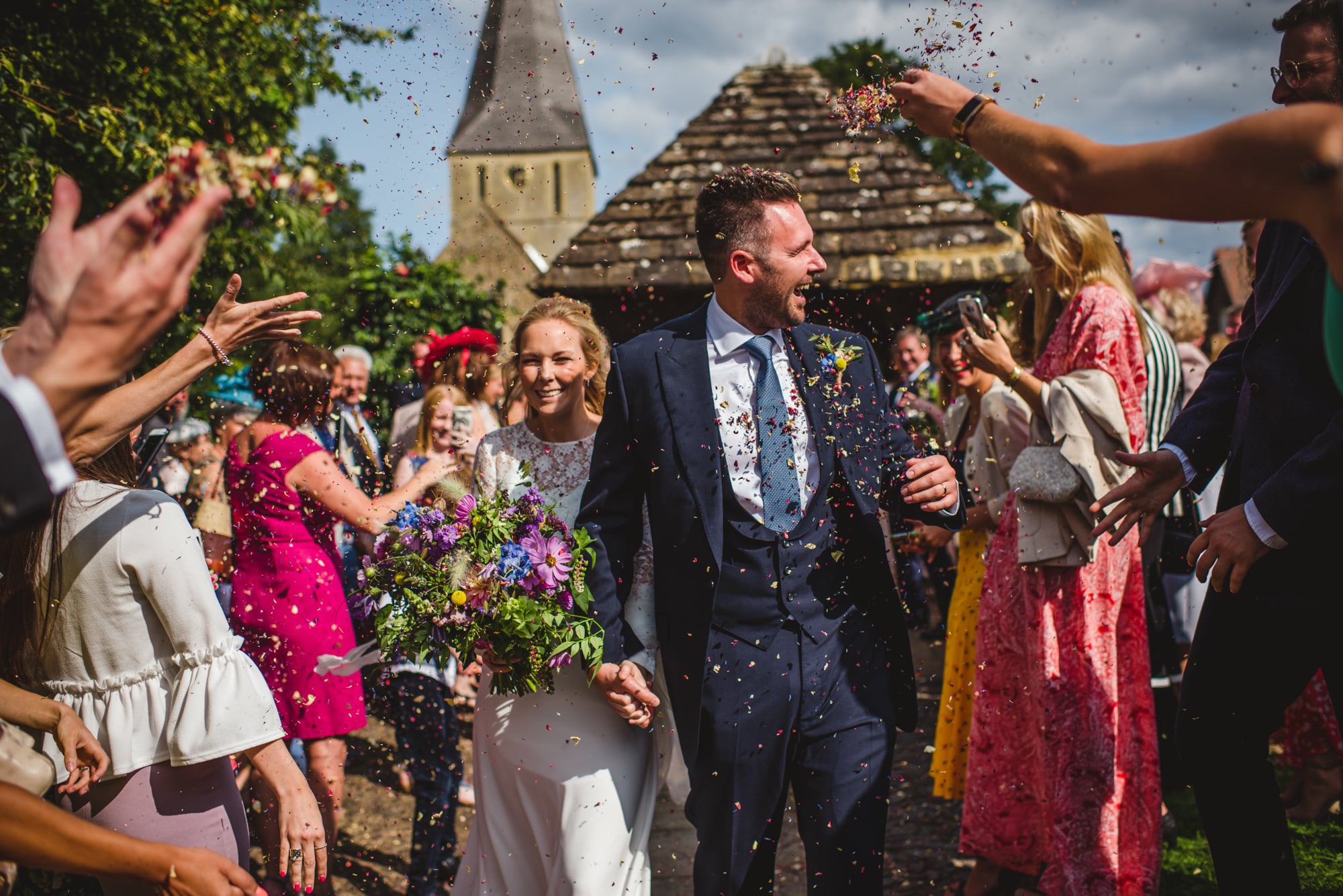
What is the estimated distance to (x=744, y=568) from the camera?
285 centimetres

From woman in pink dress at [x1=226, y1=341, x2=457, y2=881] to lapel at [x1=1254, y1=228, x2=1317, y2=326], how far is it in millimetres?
3278

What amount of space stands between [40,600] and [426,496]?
2.46 m

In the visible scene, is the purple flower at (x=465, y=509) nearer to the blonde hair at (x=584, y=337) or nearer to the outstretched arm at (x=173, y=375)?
the blonde hair at (x=584, y=337)

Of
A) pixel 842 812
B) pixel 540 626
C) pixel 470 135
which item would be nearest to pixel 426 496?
pixel 540 626

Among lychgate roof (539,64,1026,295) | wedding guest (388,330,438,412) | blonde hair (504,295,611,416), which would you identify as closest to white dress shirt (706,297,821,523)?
blonde hair (504,295,611,416)

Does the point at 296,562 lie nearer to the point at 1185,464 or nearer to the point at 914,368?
the point at 1185,464

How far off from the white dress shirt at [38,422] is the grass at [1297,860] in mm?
4178

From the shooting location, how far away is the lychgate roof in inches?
359

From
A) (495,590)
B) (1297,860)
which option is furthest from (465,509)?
(1297,860)

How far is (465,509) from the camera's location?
125 inches

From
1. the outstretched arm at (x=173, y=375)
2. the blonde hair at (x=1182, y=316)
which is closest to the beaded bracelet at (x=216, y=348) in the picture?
the outstretched arm at (x=173, y=375)

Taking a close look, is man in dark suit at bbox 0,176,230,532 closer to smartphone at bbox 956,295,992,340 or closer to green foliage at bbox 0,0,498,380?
green foliage at bbox 0,0,498,380

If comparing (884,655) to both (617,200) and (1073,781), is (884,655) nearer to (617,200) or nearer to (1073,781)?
(1073,781)

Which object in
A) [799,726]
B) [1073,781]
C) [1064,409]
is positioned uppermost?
[1064,409]
